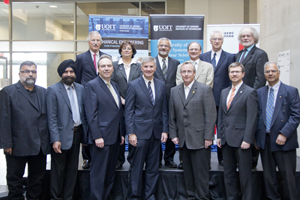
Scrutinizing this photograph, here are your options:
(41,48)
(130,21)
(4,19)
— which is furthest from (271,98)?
(4,19)

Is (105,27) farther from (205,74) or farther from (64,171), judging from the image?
(64,171)

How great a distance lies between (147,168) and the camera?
338cm

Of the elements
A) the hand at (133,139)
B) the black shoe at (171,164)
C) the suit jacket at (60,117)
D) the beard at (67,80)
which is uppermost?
the beard at (67,80)

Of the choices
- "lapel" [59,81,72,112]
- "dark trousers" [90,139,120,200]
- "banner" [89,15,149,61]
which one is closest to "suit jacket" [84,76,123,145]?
"dark trousers" [90,139,120,200]

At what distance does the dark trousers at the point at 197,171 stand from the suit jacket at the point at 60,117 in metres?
1.47

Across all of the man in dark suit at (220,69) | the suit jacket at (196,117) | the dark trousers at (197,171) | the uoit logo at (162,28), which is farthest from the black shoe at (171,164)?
the uoit logo at (162,28)

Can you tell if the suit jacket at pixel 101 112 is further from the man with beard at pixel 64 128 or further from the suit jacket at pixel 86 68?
the suit jacket at pixel 86 68

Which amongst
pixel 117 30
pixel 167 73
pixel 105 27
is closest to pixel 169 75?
pixel 167 73

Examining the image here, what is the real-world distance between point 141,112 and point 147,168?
0.75 metres

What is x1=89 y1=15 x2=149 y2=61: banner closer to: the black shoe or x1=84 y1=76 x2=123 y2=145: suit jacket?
x1=84 y1=76 x2=123 y2=145: suit jacket

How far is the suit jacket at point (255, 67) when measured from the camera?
3568mm

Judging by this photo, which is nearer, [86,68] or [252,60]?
[252,60]

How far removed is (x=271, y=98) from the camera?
3.26 meters

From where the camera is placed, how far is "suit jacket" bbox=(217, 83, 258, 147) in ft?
10.3
